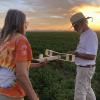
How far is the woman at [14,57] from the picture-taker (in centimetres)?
334

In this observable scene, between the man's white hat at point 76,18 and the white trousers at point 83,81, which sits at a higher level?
the man's white hat at point 76,18

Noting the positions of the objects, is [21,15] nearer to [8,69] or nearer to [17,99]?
[8,69]

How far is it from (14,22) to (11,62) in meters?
0.33

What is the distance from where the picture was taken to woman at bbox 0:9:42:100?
3.34 m

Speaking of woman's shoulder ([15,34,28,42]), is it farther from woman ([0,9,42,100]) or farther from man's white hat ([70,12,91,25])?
man's white hat ([70,12,91,25])

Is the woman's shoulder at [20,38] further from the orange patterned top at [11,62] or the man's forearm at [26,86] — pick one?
the man's forearm at [26,86]

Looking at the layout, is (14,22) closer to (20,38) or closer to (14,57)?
(20,38)

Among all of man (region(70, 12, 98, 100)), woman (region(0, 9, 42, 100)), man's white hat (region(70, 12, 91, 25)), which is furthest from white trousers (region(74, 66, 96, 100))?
woman (region(0, 9, 42, 100))

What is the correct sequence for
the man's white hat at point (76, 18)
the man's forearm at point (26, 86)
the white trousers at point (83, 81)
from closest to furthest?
1. the man's forearm at point (26, 86)
2. the man's white hat at point (76, 18)
3. the white trousers at point (83, 81)

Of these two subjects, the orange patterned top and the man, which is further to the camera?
the man

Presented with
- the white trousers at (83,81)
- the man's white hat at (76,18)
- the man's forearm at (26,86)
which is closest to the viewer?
the man's forearm at (26,86)

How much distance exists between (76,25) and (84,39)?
0.22 m

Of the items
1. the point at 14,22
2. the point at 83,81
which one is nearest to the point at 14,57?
the point at 14,22

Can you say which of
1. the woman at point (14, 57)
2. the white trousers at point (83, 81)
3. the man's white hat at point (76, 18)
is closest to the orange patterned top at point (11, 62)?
the woman at point (14, 57)
